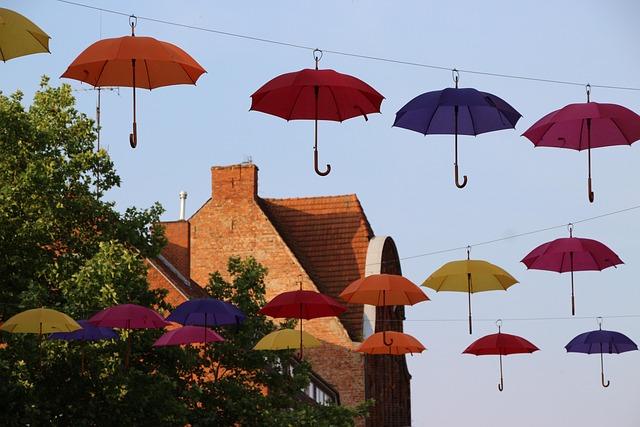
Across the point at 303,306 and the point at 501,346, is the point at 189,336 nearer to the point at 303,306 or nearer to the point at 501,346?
the point at 303,306

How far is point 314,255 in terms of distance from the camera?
55688mm

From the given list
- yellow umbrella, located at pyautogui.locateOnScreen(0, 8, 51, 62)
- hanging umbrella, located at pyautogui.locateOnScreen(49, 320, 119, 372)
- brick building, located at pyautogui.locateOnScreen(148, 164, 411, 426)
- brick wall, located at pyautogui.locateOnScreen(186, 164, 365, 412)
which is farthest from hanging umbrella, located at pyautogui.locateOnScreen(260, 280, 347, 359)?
brick wall, located at pyautogui.locateOnScreen(186, 164, 365, 412)

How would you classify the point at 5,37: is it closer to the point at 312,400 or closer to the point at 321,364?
the point at 312,400

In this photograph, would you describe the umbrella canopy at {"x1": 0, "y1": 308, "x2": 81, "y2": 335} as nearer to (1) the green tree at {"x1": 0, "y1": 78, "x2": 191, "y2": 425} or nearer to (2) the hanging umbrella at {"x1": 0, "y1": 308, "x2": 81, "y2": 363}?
(2) the hanging umbrella at {"x1": 0, "y1": 308, "x2": 81, "y2": 363}

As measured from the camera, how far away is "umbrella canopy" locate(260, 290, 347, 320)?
93.7ft

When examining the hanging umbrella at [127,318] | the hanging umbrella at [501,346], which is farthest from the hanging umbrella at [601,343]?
the hanging umbrella at [127,318]

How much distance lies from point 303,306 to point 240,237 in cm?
2419

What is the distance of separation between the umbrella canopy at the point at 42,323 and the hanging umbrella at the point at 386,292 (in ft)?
19.5

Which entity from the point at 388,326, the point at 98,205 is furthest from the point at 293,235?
the point at 98,205

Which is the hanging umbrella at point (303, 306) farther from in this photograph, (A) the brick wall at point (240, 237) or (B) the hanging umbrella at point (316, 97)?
(A) the brick wall at point (240, 237)

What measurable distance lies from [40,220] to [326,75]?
554 inches

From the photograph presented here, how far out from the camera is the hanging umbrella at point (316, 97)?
19.5 meters

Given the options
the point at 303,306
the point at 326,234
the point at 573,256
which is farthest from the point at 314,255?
the point at 573,256

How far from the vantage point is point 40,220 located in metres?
31.8
